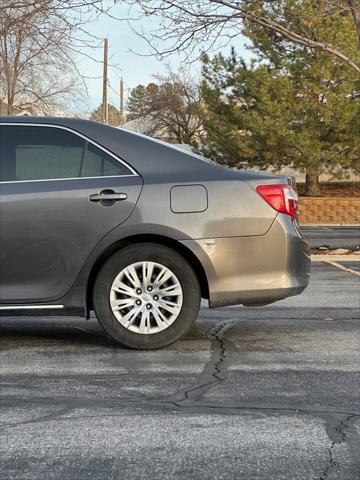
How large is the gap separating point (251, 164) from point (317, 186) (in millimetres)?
4381

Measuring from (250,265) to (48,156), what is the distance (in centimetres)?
176

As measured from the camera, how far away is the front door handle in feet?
19.2

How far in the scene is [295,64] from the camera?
2725 centimetres

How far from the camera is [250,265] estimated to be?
19.6 ft

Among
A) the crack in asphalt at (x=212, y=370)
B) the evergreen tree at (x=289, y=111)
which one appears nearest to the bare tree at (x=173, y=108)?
the evergreen tree at (x=289, y=111)

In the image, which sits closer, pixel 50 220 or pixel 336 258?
pixel 50 220

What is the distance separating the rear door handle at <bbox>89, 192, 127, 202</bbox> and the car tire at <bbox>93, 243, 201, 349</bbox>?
0.38m

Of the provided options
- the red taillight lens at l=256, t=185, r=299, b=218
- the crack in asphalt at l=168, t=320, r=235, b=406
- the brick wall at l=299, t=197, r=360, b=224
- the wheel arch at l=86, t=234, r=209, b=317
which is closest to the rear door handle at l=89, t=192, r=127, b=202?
the wheel arch at l=86, t=234, r=209, b=317

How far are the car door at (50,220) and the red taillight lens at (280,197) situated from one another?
3.22ft

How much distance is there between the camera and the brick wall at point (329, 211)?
2866cm

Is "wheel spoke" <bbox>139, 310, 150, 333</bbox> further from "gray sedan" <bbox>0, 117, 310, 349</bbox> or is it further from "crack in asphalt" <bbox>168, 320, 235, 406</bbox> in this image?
"crack in asphalt" <bbox>168, 320, 235, 406</bbox>

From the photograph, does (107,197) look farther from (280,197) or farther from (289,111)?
(289,111)

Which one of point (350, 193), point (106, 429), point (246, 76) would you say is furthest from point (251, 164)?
point (106, 429)

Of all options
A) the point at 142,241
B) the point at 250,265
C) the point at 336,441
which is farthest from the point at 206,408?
the point at 142,241
